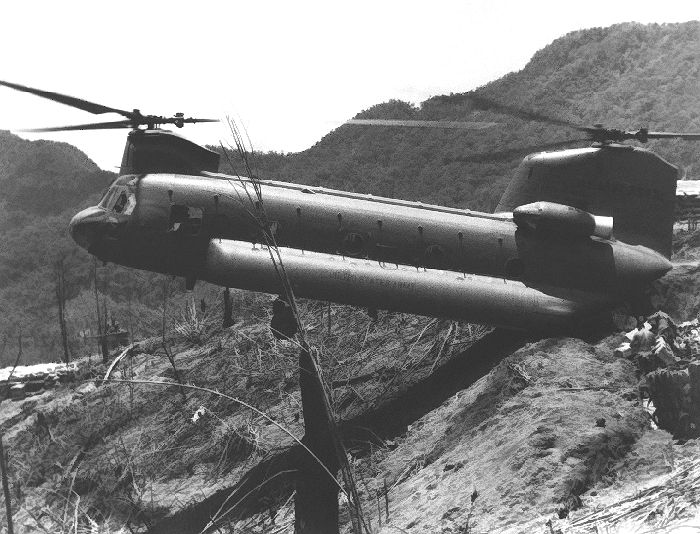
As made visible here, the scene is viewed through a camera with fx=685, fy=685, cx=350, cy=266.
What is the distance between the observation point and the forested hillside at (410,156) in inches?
2596

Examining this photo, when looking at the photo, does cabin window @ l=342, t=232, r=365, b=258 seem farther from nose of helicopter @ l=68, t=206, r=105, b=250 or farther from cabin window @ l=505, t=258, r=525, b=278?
nose of helicopter @ l=68, t=206, r=105, b=250

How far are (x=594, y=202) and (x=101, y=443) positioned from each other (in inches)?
452

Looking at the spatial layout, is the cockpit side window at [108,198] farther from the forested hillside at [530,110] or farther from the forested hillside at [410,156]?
the forested hillside at [530,110]

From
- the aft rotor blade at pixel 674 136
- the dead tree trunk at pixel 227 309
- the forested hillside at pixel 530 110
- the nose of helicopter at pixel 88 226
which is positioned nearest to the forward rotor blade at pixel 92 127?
the nose of helicopter at pixel 88 226

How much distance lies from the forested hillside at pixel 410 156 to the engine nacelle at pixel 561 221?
39938mm

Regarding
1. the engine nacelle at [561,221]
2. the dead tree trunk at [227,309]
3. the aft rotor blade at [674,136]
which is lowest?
the dead tree trunk at [227,309]

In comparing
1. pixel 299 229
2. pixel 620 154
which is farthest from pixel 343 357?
pixel 620 154

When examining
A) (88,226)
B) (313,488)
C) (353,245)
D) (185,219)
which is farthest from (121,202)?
(313,488)

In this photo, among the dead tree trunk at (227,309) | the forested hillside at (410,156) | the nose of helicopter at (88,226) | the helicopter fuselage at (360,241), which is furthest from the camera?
the forested hillside at (410,156)

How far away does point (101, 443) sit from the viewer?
1459 centimetres

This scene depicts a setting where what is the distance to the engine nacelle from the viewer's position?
532 inches

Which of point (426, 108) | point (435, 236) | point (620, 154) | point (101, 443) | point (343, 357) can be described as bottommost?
point (101, 443)

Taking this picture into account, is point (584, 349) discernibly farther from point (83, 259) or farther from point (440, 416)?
point (83, 259)

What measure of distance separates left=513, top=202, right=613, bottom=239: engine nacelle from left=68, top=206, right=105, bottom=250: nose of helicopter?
832 cm
